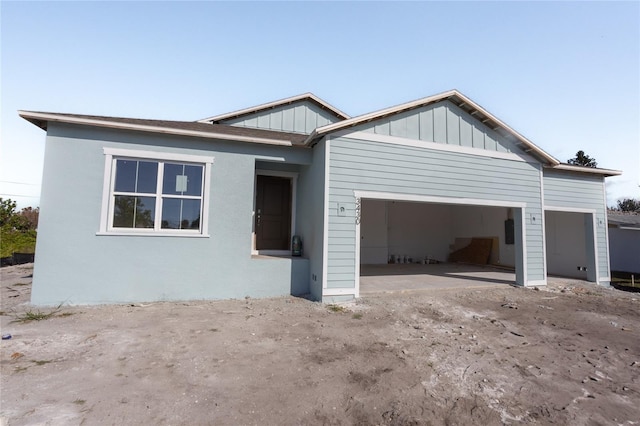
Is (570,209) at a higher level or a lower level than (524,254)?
higher

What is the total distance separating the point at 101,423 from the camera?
255 cm

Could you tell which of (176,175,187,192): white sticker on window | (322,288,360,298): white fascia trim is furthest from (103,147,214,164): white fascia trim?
(322,288,360,298): white fascia trim

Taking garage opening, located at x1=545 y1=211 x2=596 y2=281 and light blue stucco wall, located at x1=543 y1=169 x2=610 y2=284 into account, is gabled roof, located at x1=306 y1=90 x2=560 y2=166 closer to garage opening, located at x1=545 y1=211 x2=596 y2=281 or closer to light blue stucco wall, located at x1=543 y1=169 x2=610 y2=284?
light blue stucco wall, located at x1=543 y1=169 x2=610 y2=284

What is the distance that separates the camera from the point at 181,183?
718cm

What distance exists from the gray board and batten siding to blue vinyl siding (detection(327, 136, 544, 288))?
635 cm

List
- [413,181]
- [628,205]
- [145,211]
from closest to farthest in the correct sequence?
[145,211], [413,181], [628,205]

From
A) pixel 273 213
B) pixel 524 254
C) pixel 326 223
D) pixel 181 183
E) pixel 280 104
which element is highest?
pixel 280 104

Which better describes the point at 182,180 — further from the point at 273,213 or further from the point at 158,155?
the point at 273,213

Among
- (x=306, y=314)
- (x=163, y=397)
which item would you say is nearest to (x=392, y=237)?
(x=306, y=314)

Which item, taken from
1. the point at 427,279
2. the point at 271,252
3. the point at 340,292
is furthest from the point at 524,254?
the point at 271,252

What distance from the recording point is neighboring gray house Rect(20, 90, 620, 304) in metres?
6.48

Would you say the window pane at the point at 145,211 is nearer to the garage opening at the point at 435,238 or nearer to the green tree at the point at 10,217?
the garage opening at the point at 435,238

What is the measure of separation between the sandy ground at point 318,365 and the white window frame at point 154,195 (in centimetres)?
161

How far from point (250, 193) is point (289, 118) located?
23.1 feet
